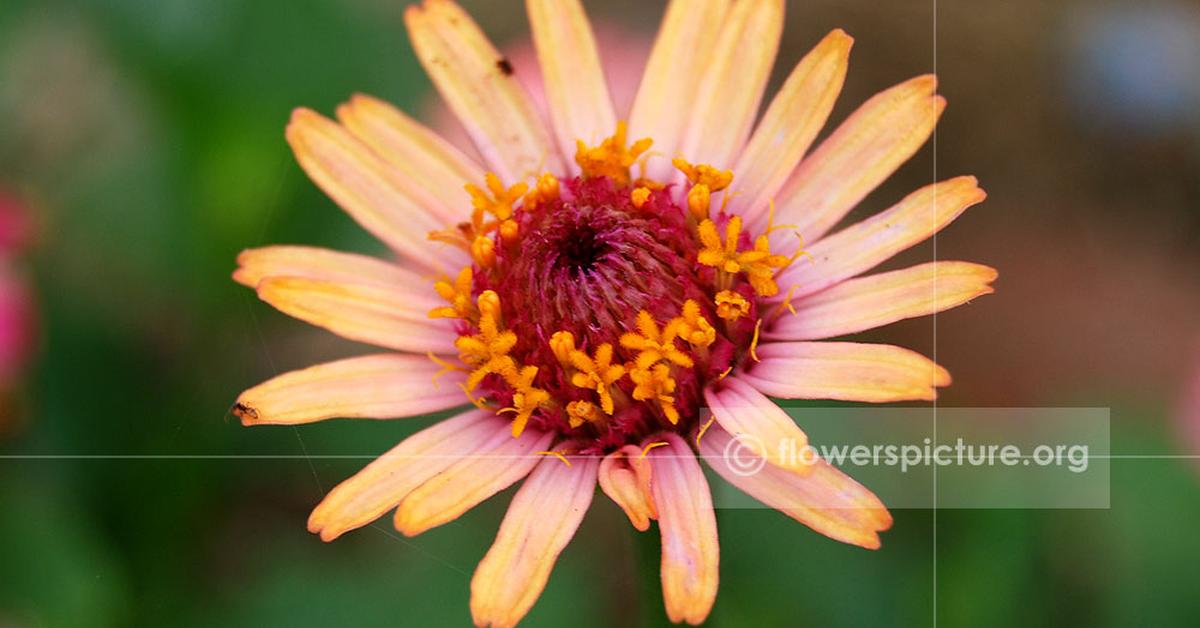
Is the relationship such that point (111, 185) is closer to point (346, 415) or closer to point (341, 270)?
point (341, 270)

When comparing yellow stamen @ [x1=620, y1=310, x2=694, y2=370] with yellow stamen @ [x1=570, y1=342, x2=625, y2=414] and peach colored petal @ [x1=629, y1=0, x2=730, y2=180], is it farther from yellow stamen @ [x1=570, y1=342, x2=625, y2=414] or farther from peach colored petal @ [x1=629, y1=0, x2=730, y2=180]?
peach colored petal @ [x1=629, y1=0, x2=730, y2=180]

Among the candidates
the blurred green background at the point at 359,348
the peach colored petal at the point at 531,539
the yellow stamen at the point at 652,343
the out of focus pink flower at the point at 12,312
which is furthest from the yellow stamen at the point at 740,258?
the out of focus pink flower at the point at 12,312

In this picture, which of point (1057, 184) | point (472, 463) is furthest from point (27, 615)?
point (1057, 184)

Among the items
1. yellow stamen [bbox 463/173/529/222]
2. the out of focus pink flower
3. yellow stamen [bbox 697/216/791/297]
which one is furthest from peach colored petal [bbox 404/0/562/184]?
the out of focus pink flower

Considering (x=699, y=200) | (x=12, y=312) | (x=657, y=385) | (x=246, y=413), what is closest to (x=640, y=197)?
(x=699, y=200)

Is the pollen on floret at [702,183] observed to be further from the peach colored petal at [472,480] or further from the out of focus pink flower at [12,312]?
the out of focus pink flower at [12,312]

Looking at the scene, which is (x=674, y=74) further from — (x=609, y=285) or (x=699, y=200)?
(x=609, y=285)
